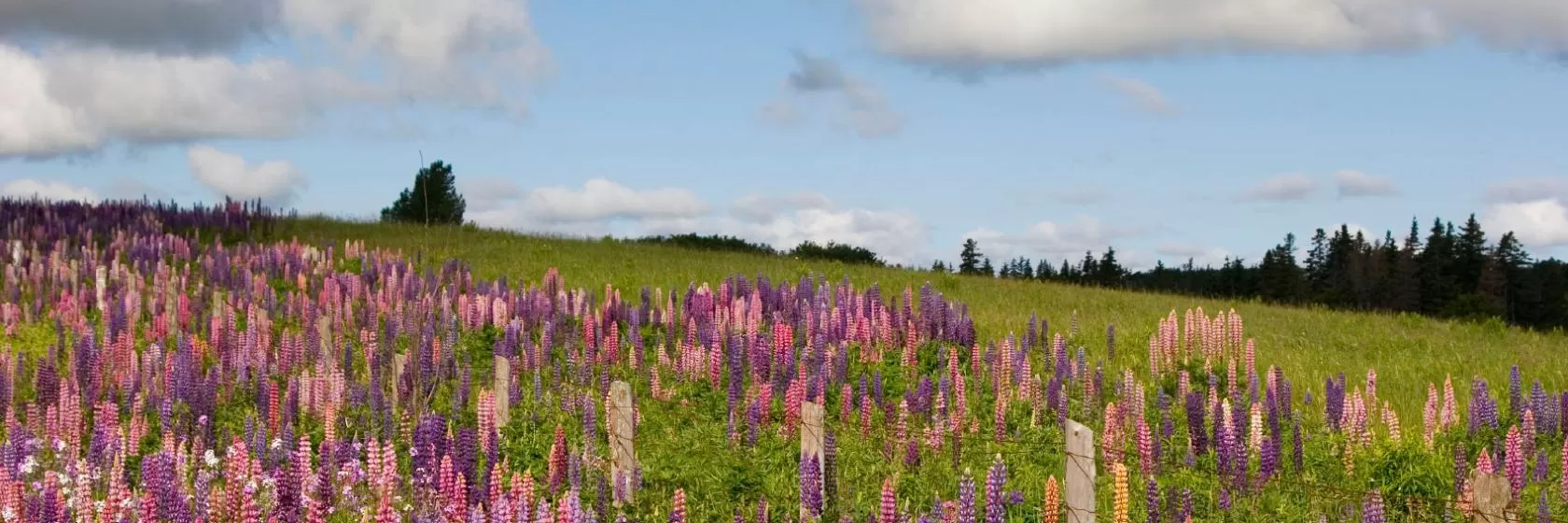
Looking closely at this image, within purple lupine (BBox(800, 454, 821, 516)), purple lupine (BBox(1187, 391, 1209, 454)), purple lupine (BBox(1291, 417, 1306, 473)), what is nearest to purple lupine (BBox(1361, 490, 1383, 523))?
purple lupine (BBox(1291, 417, 1306, 473))

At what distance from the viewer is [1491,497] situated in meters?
7.07

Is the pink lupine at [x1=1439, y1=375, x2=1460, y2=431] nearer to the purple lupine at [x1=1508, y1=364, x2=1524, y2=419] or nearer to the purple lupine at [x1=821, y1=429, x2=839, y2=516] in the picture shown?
the purple lupine at [x1=1508, y1=364, x2=1524, y2=419]

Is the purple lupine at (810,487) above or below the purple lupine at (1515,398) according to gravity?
below

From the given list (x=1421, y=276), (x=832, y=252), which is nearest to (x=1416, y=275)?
(x=1421, y=276)

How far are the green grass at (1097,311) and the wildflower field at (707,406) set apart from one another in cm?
14

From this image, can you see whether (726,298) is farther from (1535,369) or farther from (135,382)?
(1535,369)

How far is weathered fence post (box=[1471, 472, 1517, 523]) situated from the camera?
7.06m

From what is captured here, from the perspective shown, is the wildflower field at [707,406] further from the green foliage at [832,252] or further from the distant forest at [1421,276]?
the distant forest at [1421,276]

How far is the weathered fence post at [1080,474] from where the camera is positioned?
269 inches

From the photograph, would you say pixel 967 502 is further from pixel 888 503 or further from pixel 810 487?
pixel 810 487

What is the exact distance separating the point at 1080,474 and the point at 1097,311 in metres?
14.5

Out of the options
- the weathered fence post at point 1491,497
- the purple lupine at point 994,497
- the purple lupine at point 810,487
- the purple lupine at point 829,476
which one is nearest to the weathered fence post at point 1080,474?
the purple lupine at point 994,497

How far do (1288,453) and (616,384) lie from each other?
5567 millimetres

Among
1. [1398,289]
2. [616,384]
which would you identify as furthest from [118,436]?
[1398,289]
